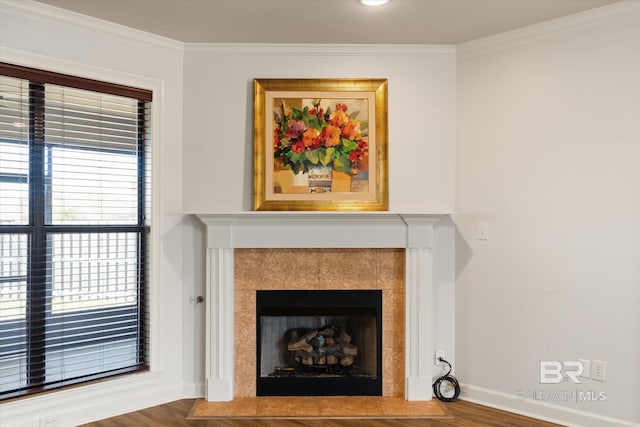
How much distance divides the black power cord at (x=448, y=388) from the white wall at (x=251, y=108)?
119 centimetres

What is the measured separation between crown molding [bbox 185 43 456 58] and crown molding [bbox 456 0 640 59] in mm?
175

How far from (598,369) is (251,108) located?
278 centimetres

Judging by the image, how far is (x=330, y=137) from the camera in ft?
11.9

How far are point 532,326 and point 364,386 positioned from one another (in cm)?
120

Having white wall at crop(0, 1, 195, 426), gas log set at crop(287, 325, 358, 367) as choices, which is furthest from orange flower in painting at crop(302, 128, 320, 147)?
gas log set at crop(287, 325, 358, 367)

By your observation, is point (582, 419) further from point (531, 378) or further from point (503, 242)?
point (503, 242)

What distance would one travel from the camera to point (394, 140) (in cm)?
367

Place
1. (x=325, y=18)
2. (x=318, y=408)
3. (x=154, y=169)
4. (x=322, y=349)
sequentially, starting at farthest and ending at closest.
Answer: (x=322, y=349)
(x=154, y=169)
(x=318, y=408)
(x=325, y=18)

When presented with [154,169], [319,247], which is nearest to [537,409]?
[319,247]

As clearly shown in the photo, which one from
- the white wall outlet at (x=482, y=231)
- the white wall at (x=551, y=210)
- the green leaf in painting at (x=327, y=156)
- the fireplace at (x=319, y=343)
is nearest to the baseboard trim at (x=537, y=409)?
the white wall at (x=551, y=210)

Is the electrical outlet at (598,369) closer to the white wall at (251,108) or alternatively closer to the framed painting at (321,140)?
the white wall at (251,108)

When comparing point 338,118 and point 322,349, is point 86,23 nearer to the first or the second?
point 338,118

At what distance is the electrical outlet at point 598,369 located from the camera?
2996mm

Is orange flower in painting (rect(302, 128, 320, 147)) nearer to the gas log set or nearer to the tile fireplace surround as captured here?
the tile fireplace surround
